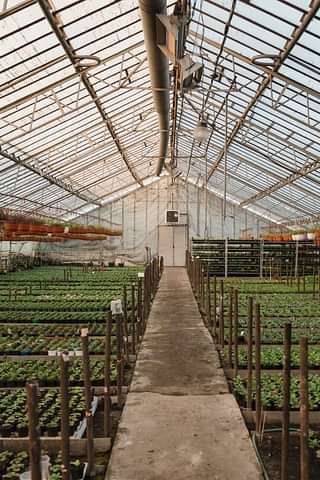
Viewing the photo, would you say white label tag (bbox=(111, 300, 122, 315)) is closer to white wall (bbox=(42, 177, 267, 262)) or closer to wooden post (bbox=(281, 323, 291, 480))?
wooden post (bbox=(281, 323, 291, 480))

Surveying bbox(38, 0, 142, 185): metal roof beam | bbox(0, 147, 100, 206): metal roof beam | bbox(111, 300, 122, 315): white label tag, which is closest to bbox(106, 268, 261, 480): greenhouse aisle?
bbox(111, 300, 122, 315): white label tag

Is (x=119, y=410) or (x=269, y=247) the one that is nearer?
(x=119, y=410)

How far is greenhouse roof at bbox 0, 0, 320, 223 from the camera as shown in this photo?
8.82 metres

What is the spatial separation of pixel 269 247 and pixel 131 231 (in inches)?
498

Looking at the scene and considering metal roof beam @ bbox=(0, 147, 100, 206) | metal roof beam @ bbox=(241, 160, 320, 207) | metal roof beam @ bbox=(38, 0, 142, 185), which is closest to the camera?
metal roof beam @ bbox=(38, 0, 142, 185)

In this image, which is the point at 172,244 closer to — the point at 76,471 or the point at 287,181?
the point at 287,181

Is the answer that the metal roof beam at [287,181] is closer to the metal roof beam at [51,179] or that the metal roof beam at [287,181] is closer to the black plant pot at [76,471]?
the metal roof beam at [51,179]

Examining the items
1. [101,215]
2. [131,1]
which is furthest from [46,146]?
[101,215]

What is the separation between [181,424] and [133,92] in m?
11.6

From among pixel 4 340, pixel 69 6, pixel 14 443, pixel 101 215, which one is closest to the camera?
pixel 14 443

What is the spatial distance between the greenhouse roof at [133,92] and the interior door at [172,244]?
8.30 meters

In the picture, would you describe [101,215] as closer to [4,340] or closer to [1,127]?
[1,127]

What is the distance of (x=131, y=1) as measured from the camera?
8969mm

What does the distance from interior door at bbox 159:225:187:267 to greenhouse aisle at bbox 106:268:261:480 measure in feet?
75.7
